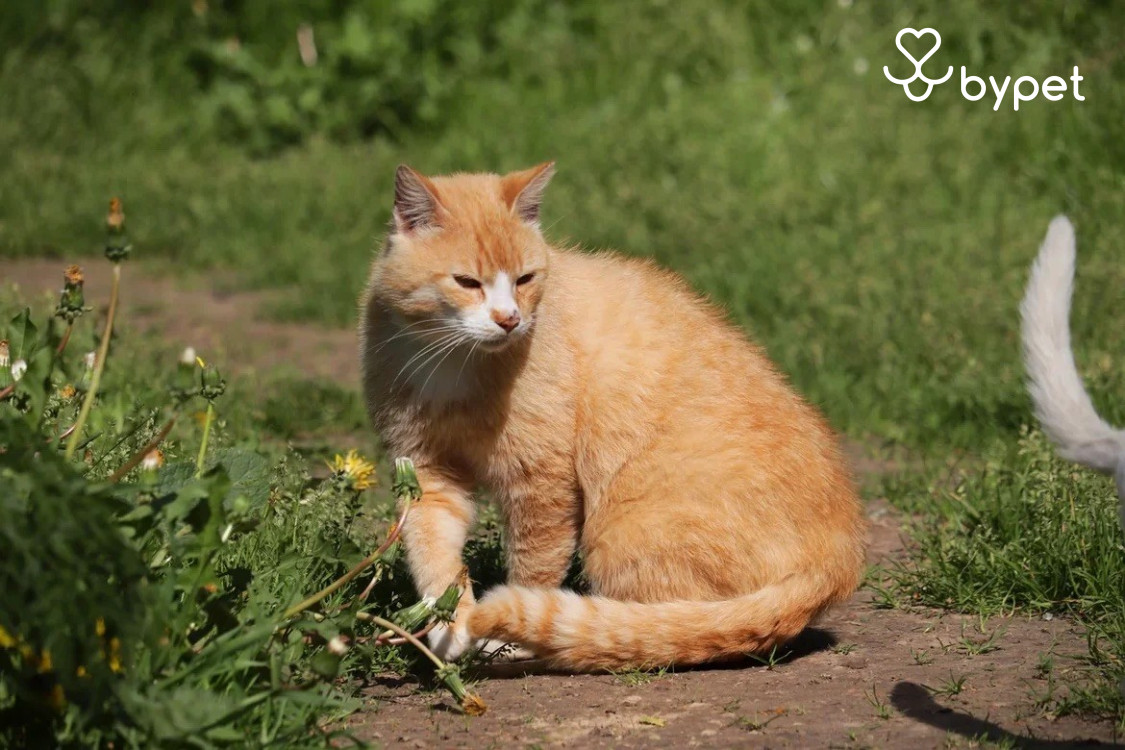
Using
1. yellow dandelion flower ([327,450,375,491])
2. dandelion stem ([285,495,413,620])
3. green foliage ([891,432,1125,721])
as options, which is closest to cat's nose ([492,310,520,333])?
yellow dandelion flower ([327,450,375,491])

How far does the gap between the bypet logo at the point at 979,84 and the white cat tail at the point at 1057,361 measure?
16.8ft

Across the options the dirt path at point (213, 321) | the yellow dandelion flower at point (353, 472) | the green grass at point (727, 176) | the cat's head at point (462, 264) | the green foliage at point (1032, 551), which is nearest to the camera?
the yellow dandelion flower at point (353, 472)

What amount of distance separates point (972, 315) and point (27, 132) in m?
6.64

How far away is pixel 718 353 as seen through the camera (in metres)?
3.96

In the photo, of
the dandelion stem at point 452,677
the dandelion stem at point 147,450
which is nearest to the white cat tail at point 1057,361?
the dandelion stem at point 452,677

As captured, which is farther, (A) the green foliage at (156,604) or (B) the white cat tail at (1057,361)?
(B) the white cat tail at (1057,361)

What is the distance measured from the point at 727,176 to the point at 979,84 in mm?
1678

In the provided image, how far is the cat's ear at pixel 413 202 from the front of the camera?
3.71 metres

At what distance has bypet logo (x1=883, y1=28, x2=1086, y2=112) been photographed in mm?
7691

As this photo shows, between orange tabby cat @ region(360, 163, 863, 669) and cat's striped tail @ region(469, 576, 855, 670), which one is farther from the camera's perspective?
orange tabby cat @ region(360, 163, 863, 669)

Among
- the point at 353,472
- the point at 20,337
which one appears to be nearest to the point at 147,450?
the point at 20,337

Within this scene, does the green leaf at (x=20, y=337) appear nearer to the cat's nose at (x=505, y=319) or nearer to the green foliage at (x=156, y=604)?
the green foliage at (x=156, y=604)

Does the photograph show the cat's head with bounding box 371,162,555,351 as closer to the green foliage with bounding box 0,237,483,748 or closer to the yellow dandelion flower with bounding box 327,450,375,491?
the yellow dandelion flower with bounding box 327,450,375,491

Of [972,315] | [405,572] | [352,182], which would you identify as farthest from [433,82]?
[405,572]
